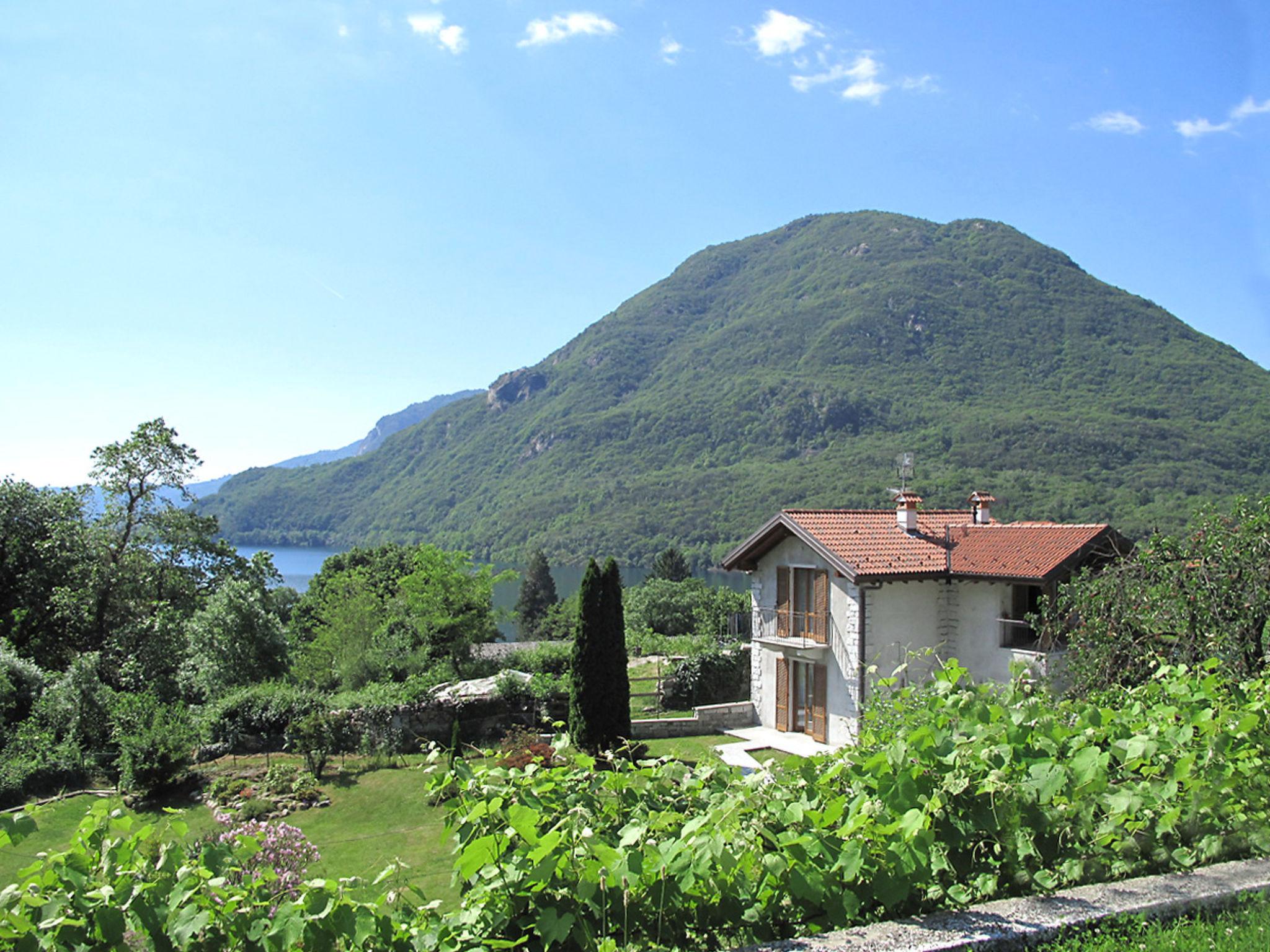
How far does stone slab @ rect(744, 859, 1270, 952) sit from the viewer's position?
232 centimetres

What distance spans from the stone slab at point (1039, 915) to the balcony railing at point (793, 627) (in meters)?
14.4

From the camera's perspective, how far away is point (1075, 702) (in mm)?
3795

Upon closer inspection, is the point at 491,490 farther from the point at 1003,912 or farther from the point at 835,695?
the point at 1003,912

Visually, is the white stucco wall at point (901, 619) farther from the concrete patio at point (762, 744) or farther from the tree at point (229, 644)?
the tree at point (229, 644)

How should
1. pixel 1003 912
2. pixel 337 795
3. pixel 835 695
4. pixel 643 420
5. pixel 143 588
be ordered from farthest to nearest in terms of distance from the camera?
pixel 643 420
pixel 143 588
pixel 835 695
pixel 337 795
pixel 1003 912

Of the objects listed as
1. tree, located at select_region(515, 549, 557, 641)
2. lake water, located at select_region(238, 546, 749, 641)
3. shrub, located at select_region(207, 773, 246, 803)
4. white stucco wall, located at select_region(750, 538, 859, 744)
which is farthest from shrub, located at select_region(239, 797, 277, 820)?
lake water, located at select_region(238, 546, 749, 641)

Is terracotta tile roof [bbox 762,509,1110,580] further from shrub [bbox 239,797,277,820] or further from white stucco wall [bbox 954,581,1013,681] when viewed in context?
shrub [bbox 239,797,277,820]

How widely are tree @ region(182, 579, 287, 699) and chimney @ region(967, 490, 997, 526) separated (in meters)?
17.7

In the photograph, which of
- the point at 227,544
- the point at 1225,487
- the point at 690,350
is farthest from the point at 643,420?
the point at 227,544

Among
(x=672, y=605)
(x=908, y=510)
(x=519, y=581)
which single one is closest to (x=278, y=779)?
(x=908, y=510)

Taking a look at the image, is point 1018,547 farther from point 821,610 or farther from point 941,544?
point 821,610

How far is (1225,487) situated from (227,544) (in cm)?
6141

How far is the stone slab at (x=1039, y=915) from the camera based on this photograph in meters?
2.32

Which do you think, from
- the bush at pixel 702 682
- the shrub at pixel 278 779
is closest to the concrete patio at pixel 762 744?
the bush at pixel 702 682
